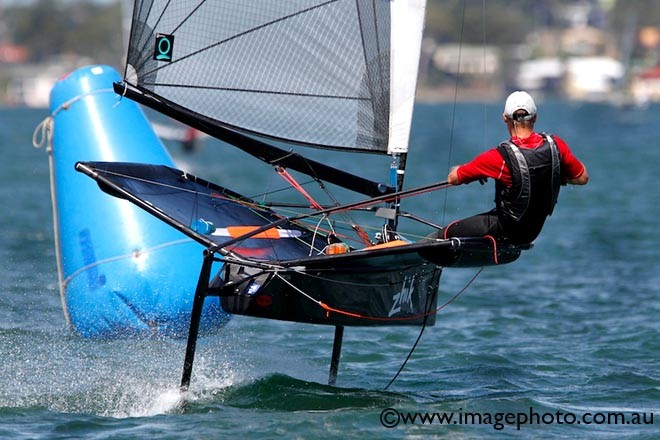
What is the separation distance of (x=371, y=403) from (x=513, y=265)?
5883 mm

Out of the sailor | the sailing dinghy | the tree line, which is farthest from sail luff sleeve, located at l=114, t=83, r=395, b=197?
the tree line

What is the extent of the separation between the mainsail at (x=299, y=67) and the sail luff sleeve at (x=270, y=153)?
44 millimetres

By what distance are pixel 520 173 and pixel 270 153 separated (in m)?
1.73

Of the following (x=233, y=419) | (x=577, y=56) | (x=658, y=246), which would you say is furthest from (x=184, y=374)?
(x=577, y=56)

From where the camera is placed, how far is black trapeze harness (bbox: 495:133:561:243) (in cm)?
577

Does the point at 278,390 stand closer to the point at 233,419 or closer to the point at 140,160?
the point at 233,419

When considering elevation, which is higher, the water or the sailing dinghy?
the sailing dinghy

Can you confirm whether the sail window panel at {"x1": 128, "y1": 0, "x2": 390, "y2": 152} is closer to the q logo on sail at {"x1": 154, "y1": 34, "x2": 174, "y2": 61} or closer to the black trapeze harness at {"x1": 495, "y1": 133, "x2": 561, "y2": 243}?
the q logo on sail at {"x1": 154, "y1": 34, "x2": 174, "y2": 61}

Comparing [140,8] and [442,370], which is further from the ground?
[140,8]

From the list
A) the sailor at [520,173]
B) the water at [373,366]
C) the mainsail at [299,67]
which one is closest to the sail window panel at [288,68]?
the mainsail at [299,67]

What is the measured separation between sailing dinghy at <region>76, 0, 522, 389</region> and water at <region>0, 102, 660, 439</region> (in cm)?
40

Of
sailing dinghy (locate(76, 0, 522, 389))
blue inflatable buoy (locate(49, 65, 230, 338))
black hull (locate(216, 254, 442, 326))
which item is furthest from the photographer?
blue inflatable buoy (locate(49, 65, 230, 338))

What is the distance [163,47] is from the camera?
6.58m

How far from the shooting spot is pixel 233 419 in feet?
19.2
